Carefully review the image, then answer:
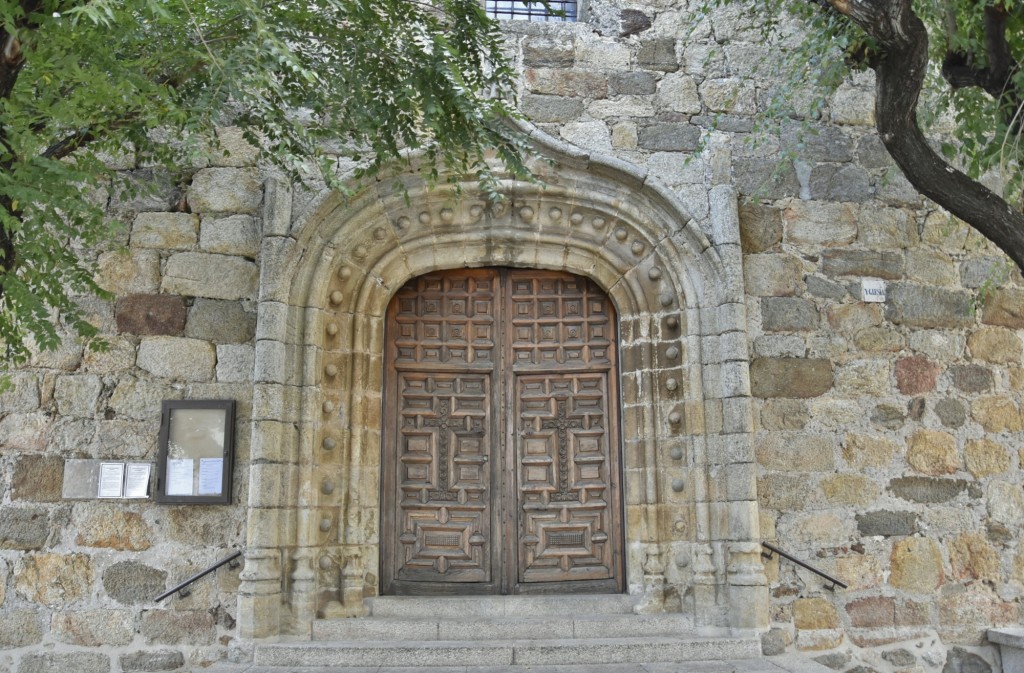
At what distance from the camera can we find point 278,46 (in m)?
3.23

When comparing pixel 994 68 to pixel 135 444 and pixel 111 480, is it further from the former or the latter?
pixel 111 480

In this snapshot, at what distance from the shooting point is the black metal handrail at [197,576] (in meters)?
4.34

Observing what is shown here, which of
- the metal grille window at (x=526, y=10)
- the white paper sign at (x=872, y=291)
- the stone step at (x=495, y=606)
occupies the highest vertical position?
the metal grille window at (x=526, y=10)

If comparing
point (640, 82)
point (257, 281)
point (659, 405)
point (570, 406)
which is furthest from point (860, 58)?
point (257, 281)

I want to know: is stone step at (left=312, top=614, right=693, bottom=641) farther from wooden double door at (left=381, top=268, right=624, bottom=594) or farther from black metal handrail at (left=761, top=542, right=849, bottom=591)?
black metal handrail at (left=761, top=542, right=849, bottom=591)

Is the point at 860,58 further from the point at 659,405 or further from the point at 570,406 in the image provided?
the point at 570,406

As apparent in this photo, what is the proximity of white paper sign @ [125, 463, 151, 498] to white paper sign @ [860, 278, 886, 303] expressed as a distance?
419cm

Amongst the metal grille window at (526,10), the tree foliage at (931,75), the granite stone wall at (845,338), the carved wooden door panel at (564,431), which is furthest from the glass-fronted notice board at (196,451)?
the tree foliage at (931,75)

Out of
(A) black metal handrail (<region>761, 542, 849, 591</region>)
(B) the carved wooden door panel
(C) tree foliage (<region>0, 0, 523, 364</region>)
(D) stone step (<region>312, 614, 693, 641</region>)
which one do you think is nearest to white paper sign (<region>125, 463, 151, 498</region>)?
(C) tree foliage (<region>0, 0, 523, 364</region>)

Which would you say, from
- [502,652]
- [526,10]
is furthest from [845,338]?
[526,10]

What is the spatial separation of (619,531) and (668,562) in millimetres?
343

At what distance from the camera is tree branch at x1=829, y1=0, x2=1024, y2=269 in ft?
12.1

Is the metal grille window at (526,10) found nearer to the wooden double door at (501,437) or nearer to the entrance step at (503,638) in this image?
the wooden double door at (501,437)

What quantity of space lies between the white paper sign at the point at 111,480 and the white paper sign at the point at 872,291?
4.31m
